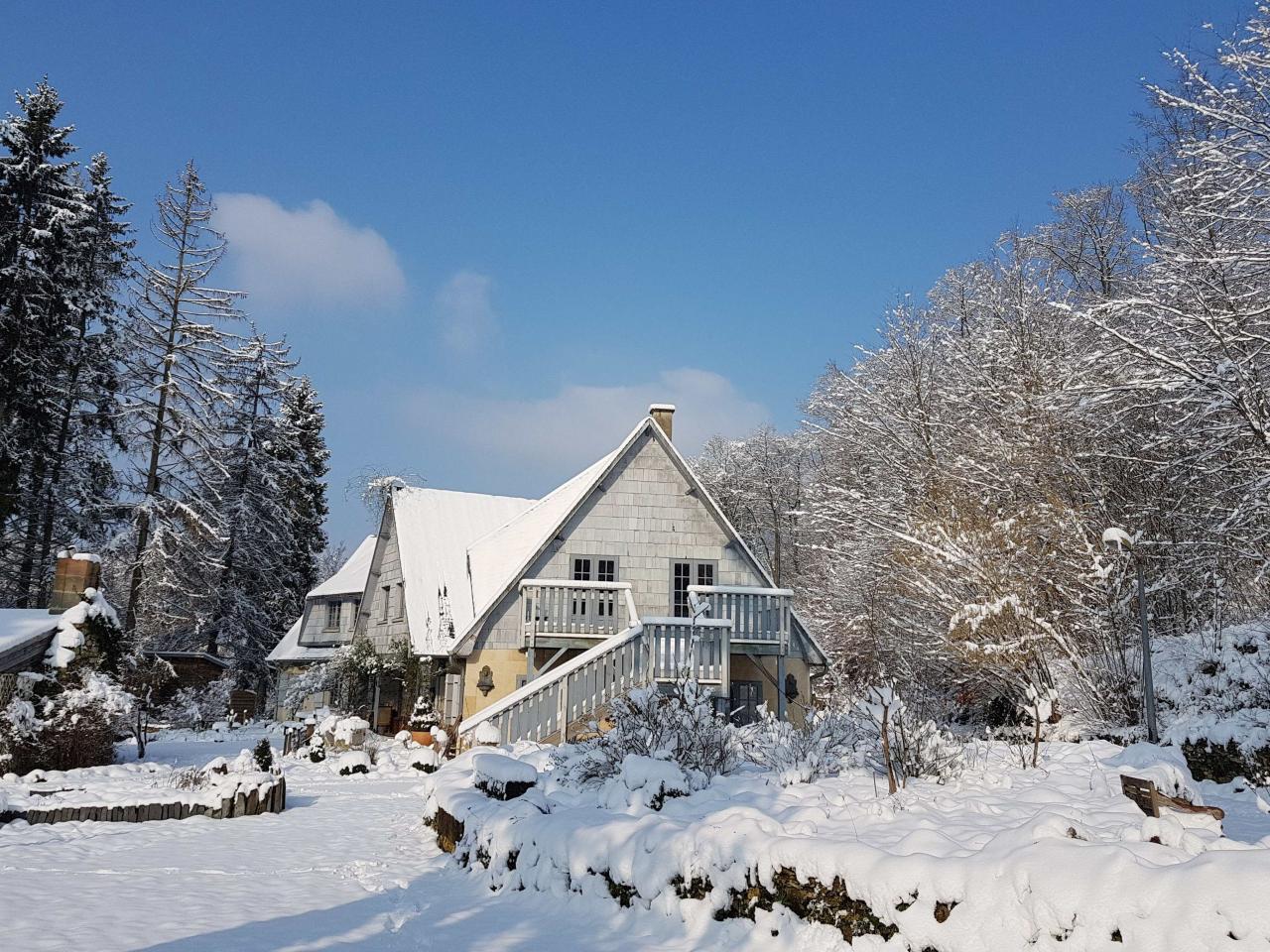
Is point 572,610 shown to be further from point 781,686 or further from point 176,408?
point 176,408

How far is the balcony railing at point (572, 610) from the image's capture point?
18.7 meters

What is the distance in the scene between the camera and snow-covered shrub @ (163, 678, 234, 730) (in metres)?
29.8

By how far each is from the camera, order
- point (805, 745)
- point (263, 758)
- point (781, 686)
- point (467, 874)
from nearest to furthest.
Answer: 1. point (467, 874)
2. point (805, 745)
3. point (263, 758)
4. point (781, 686)

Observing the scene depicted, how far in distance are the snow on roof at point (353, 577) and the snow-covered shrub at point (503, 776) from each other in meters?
18.3

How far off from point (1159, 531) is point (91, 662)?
66.1 feet

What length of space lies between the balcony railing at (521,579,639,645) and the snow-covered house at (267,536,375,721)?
34.6ft

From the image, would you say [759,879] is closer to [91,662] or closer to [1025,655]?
[1025,655]

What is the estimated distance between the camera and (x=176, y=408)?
28.0m

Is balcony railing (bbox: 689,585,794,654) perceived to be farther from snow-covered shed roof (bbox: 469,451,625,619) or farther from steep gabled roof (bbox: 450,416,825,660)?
snow-covered shed roof (bbox: 469,451,625,619)

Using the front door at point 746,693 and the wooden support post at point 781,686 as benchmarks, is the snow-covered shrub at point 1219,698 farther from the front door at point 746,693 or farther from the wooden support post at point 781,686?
the front door at point 746,693

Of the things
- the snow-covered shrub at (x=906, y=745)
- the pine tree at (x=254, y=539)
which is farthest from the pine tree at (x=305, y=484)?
the snow-covered shrub at (x=906, y=745)

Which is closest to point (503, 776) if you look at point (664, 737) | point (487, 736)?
point (664, 737)

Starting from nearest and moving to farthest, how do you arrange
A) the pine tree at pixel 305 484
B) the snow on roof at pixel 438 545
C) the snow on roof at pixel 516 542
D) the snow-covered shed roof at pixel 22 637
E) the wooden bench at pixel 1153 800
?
the wooden bench at pixel 1153 800
the snow-covered shed roof at pixel 22 637
the snow on roof at pixel 516 542
the snow on roof at pixel 438 545
the pine tree at pixel 305 484

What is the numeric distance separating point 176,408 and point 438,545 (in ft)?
33.6
